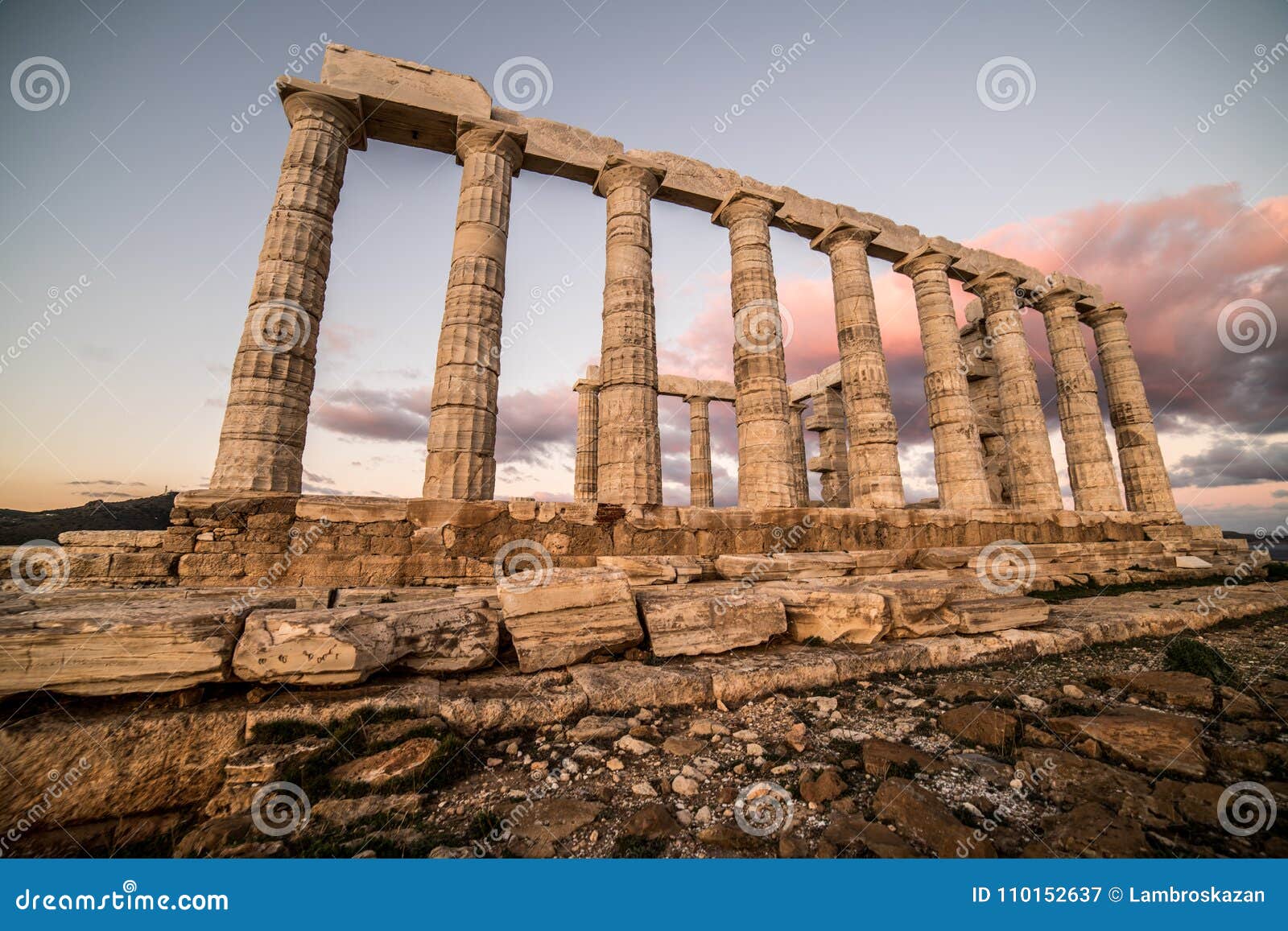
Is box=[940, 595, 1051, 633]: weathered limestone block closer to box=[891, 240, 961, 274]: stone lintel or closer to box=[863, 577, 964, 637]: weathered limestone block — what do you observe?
box=[863, 577, 964, 637]: weathered limestone block

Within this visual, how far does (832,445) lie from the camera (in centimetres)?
2191

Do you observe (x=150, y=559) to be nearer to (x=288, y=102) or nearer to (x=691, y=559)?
(x=691, y=559)

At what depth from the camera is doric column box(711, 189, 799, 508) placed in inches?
415

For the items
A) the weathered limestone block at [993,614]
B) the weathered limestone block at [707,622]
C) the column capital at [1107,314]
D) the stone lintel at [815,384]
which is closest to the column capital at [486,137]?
the weathered limestone block at [707,622]

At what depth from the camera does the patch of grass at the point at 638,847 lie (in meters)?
2.08

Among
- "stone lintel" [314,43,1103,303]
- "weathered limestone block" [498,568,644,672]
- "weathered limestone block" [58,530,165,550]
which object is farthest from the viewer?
"stone lintel" [314,43,1103,303]

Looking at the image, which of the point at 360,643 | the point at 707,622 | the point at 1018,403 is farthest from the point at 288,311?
the point at 1018,403

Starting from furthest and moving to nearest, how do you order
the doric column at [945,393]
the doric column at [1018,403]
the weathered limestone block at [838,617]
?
the doric column at [1018,403] < the doric column at [945,393] < the weathered limestone block at [838,617]

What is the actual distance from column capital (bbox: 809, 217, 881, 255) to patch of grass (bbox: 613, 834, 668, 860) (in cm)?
1442

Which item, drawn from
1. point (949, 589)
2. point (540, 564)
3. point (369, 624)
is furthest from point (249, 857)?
point (949, 589)

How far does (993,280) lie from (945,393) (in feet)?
17.3

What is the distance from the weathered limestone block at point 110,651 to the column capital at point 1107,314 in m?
24.6

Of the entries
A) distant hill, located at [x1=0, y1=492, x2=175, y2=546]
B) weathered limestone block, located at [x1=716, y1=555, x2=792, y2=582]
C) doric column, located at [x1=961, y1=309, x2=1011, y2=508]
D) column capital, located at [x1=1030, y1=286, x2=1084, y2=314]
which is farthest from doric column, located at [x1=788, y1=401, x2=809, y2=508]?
distant hill, located at [x1=0, y1=492, x2=175, y2=546]

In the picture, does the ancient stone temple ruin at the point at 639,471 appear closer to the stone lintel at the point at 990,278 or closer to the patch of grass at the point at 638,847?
the stone lintel at the point at 990,278
